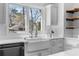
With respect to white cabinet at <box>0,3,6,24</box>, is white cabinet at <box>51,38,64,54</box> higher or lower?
lower

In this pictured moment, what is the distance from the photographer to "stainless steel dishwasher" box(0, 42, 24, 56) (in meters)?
2.14

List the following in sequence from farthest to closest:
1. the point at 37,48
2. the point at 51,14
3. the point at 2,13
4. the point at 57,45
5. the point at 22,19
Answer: the point at 51,14 < the point at 57,45 < the point at 22,19 < the point at 37,48 < the point at 2,13

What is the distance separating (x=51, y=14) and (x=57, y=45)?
3.00 ft

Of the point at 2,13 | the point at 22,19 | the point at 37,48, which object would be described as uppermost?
the point at 2,13

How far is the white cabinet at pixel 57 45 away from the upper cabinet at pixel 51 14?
592 millimetres

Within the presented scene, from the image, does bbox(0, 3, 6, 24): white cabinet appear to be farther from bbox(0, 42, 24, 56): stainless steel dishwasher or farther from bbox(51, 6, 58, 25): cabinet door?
bbox(51, 6, 58, 25): cabinet door

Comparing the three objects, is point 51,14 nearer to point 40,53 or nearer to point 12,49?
point 40,53

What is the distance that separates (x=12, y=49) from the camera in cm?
224

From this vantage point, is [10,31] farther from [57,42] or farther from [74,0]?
[74,0]

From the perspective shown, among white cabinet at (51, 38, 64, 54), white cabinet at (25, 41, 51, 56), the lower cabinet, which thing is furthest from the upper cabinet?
the lower cabinet

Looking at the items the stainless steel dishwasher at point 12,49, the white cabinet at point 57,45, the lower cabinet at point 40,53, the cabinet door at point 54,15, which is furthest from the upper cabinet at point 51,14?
the stainless steel dishwasher at point 12,49

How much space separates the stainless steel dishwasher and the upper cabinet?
1.57 metres

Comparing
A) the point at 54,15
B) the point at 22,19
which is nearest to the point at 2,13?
the point at 22,19

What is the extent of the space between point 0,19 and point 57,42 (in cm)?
157
